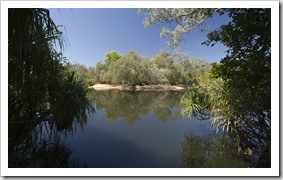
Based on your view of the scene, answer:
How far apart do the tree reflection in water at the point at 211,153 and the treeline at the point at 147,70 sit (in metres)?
18.2

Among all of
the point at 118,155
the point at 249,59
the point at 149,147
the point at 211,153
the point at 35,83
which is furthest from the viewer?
the point at 149,147

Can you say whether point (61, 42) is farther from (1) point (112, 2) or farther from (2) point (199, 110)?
(2) point (199, 110)

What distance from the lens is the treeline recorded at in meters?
24.5

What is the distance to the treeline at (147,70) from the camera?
965 inches

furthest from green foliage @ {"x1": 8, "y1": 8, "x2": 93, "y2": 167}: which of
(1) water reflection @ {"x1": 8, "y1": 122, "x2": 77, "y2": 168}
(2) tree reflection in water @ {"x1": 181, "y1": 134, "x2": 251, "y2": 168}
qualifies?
(2) tree reflection in water @ {"x1": 181, "y1": 134, "x2": 251, "y2": 168}

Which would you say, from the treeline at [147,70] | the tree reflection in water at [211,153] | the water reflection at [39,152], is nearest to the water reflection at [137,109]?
the tree reflection in water at [211,153]

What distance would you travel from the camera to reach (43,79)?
120 inches

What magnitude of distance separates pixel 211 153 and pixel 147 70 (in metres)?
22.4

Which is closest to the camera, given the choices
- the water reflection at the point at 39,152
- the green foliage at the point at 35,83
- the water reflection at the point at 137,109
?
the green foliage at the point at 35,83

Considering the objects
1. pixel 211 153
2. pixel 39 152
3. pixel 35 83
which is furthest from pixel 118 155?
pixel 35 83

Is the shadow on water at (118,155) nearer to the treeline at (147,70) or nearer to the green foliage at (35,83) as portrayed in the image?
the green foliage at (35,83)

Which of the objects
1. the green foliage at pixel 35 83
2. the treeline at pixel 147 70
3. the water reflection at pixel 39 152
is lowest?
the water reflection at pixel 39 152

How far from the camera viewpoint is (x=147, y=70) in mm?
25344

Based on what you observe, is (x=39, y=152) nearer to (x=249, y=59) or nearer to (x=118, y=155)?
(x=118, y=155)
